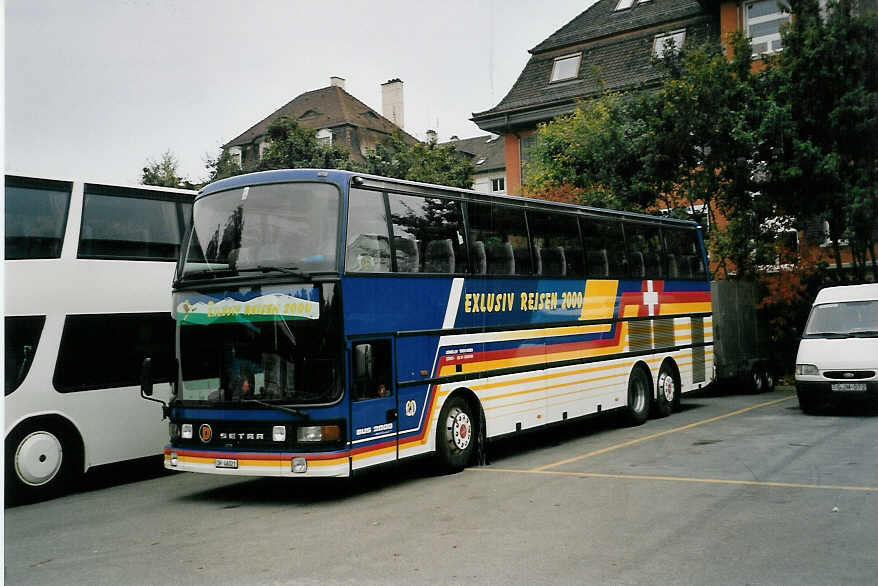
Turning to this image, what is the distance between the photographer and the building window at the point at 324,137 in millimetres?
27119

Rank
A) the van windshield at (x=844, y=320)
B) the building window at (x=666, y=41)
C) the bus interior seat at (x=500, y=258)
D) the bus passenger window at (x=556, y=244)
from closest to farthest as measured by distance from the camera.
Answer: the bus interior seat at (x=500, y=258) < the bus passenger window at (x=556, y=244) < the van windshield at (x=844, y=320) < the building window at (x=666, y=41)

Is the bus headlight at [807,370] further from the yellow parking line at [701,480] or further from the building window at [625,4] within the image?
the building window at [625,4]

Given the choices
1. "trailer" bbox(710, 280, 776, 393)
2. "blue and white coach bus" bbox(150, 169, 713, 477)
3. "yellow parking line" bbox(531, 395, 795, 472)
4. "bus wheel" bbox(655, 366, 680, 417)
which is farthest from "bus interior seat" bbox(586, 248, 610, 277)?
"trailer" bbox(710, 280, 776, 393)

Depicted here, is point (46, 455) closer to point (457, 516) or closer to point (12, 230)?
point (12, 230)

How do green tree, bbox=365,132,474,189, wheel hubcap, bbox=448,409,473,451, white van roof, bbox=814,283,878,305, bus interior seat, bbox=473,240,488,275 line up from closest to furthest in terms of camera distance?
wheel hubcap, bbox=448,409,473,451 < bus interior seat, bbox=473,240,488,275 < white van roof, bbox=814,283,878,305 < green tree, bbox=365,132,474,189

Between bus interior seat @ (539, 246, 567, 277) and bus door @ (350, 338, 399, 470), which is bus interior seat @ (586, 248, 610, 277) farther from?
bus door @ (350, 338, 399, 470)

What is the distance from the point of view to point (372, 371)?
10.4 m

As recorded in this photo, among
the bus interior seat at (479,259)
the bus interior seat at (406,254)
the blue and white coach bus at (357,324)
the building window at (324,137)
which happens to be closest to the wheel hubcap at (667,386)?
the blue and white coach bus at (357,324)

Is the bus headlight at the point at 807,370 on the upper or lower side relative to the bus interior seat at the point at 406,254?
lower

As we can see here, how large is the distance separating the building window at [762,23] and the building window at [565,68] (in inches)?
205

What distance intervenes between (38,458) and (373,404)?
4109 millimetres

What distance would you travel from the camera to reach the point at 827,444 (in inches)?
496

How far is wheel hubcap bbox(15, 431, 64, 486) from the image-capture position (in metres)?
10.8

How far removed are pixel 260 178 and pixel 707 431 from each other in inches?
329
